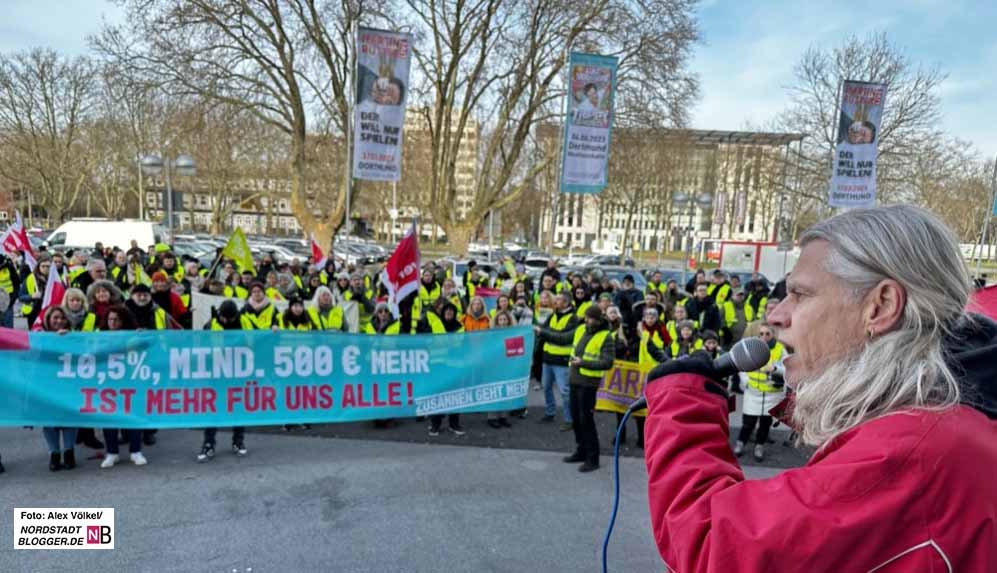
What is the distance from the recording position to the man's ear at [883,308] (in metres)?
0.96

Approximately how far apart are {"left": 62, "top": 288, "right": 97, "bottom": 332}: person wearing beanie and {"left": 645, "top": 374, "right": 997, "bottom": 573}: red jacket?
268 inches

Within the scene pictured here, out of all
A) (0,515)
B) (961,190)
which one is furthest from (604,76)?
(961,190)

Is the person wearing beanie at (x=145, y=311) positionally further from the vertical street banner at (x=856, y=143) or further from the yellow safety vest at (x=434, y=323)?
the vertical street banner at (x=856, y=143)

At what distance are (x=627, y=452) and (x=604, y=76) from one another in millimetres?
11587

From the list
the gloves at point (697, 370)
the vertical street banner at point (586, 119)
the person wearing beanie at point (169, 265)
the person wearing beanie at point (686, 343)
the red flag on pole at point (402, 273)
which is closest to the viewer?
the gloves at point (697, 370)

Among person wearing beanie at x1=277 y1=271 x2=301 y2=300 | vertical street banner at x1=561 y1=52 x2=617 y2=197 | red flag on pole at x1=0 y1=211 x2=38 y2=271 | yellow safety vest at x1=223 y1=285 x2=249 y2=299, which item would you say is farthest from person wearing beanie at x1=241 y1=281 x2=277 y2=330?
vertical street banner at x1=561 y1=52 x2=617 y2=197

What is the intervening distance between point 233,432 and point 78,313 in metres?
2.16

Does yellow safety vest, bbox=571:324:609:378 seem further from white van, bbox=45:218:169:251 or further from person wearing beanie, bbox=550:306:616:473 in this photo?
white van, bbox=45:218:169:251

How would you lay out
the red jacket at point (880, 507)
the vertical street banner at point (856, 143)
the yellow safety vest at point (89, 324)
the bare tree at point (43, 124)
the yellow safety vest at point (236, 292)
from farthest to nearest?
1. the bare tree at point (43, 124)
2. the vertical street banner at point (856, 143)
3. the yellow safety vest at point (236, 292)
4. the yellow safety vest at point (89, 324)
5. the red jacket at point (880, 507)

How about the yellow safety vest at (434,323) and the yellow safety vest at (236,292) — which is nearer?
the yellow safety vest at (434,323)

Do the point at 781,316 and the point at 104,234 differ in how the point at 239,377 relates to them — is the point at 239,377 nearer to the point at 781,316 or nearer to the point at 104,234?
the point at 781,316

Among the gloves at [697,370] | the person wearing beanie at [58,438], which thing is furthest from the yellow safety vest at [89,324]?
the gloves at [697,370]

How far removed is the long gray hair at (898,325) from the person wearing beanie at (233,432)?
6.03 metres

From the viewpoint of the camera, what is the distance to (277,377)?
6.00 metres
